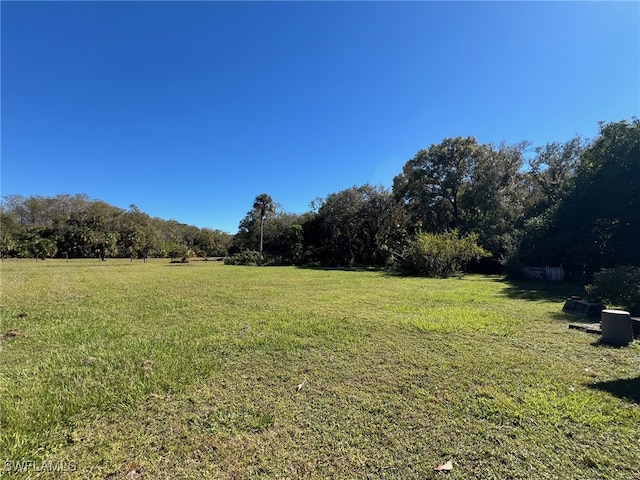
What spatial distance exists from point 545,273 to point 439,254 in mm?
5350

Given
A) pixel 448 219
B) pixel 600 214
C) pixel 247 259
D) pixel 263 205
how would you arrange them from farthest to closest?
pixel 263 205 < pixel 247 259 < pixel 448 219 < pixel 600 214

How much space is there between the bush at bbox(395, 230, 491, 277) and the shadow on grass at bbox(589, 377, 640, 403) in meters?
13.8

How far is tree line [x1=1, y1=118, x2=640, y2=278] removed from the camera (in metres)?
12.7

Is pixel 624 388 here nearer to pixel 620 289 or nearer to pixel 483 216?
pixel 620 289

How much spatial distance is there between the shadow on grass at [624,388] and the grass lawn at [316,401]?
2cm

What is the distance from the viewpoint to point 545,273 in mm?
15555

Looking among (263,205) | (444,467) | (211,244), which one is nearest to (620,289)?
(444,467)

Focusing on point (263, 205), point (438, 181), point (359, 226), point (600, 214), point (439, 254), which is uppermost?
point (438, 181)

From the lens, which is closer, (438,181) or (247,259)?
Answer: (438,181)

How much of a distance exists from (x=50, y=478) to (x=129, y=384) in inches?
51.1

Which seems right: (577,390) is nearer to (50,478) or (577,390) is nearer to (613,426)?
(613,426)

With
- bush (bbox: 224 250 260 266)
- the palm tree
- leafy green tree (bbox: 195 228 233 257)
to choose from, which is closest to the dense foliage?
leafy green tree (bbox: 195 228 233 257)

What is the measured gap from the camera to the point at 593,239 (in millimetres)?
13047

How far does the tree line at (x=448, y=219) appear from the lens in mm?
12742
